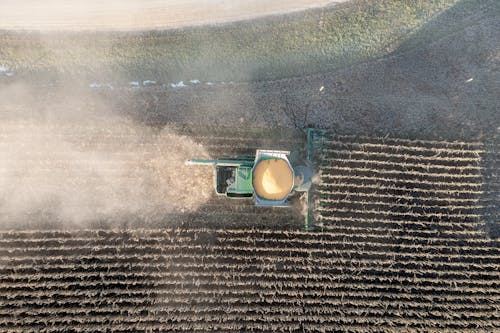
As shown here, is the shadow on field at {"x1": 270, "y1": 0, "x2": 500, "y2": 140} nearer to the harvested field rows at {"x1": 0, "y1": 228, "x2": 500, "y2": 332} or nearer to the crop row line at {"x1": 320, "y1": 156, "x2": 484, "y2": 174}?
the crop row line at {"x1": 320, "y1": 156, "x2": 484, "y2": 174}

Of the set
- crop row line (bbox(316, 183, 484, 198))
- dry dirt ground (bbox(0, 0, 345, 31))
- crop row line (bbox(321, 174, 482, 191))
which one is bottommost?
crop row line (bbox(316, 183, 484, 198))

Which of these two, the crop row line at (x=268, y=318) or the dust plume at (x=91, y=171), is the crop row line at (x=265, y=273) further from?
the dust plume at (x=91, y=171)

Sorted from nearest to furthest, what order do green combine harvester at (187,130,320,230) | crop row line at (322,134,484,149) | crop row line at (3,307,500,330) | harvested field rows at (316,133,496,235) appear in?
green combine harvester at (187,130,320,230)
crop row line at (3,307,500,330)
harvested field rows at (316,133,496,235)
crop row line at (322,134,484,149)

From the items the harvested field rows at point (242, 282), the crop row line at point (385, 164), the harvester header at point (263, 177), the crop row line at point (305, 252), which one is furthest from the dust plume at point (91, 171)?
the crop row line at point (385, 164)

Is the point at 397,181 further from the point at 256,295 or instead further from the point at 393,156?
the point at 256,295

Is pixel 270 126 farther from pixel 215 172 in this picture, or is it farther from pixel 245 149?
pixel 215 172

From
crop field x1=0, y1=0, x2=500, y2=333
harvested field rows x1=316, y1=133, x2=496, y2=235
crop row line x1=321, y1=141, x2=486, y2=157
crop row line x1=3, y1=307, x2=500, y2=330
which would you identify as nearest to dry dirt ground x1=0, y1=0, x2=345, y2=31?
crop field x1=0, y1=0, x2=500, y2=333
